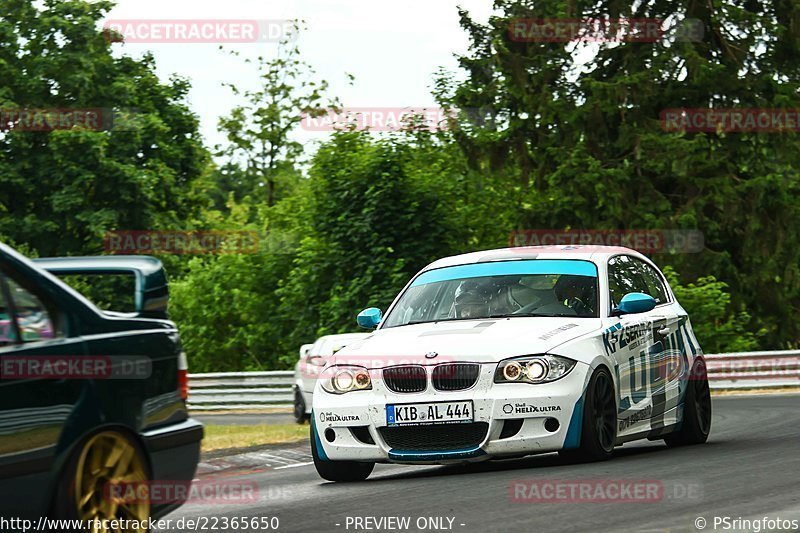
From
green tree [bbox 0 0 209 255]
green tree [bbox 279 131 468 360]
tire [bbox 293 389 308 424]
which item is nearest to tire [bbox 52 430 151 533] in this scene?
tire [bbox 293 389 308 424]

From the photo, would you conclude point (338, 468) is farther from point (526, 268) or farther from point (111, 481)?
point (111, 481)

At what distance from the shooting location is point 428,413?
32.8 feet

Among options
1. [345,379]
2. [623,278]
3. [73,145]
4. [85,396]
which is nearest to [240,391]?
[73,145]

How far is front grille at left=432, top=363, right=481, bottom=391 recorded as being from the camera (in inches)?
394

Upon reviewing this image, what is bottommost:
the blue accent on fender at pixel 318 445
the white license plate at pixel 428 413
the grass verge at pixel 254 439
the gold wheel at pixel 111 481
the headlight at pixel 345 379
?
the grass verge at pixel 254 439

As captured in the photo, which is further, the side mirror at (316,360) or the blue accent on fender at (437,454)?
the side mirror at (316,360)

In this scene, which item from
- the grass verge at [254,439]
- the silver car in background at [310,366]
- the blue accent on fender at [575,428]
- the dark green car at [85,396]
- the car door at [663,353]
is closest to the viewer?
the dark green car at [85,396]

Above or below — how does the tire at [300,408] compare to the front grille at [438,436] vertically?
below

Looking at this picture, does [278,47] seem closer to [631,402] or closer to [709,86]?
[709,86]

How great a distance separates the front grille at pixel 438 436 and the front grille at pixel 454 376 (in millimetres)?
270

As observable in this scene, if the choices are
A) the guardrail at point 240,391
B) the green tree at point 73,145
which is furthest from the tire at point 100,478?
the green tree at point 73,145

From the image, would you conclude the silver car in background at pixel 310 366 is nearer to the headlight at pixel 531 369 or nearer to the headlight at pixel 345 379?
the headlight at pixel 345 379

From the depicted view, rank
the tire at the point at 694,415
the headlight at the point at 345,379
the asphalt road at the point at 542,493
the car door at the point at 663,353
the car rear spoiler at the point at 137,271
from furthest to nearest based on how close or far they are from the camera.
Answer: the tire at the point at 694,415 < the car door at the point at 663,353 < the headlight at the point at 345,379 < the asphalt road at the point at 542,493 < the car rear spoiler at the point at 137,271

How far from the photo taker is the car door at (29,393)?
5973 millimetres
